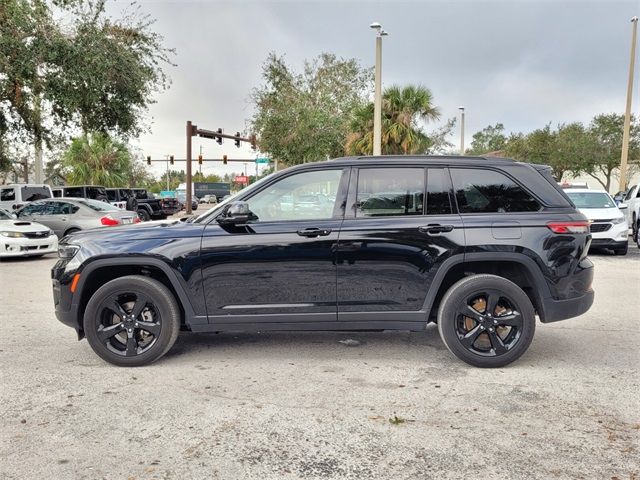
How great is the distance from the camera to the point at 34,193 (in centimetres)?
1984

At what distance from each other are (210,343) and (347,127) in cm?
2093

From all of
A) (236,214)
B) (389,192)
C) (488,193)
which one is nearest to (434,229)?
(389,192)

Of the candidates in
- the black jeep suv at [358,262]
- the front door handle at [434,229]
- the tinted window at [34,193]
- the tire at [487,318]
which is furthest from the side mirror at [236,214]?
the tinted window at [34,193]

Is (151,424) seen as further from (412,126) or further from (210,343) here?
(412,126)

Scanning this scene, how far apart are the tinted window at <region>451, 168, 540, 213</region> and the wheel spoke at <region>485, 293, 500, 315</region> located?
2.45 ft

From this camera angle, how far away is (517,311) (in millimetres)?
4594

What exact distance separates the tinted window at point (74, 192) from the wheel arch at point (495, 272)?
20.5m

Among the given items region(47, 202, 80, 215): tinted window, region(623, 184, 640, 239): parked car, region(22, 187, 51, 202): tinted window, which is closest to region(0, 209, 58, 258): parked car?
region(47, 202, 80, 215): tinted window

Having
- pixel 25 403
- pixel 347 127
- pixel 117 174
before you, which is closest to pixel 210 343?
pixel 25 403

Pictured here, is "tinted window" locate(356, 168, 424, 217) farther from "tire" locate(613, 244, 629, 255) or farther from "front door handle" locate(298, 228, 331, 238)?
"tire" locate(613, 244, 629, 255)

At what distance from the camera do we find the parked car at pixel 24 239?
1224 centimetres

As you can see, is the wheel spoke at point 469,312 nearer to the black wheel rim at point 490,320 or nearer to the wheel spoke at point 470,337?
the black wheel rim at point 490,320

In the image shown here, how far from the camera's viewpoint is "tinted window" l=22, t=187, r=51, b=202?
19547 mm

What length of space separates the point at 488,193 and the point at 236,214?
223cm
